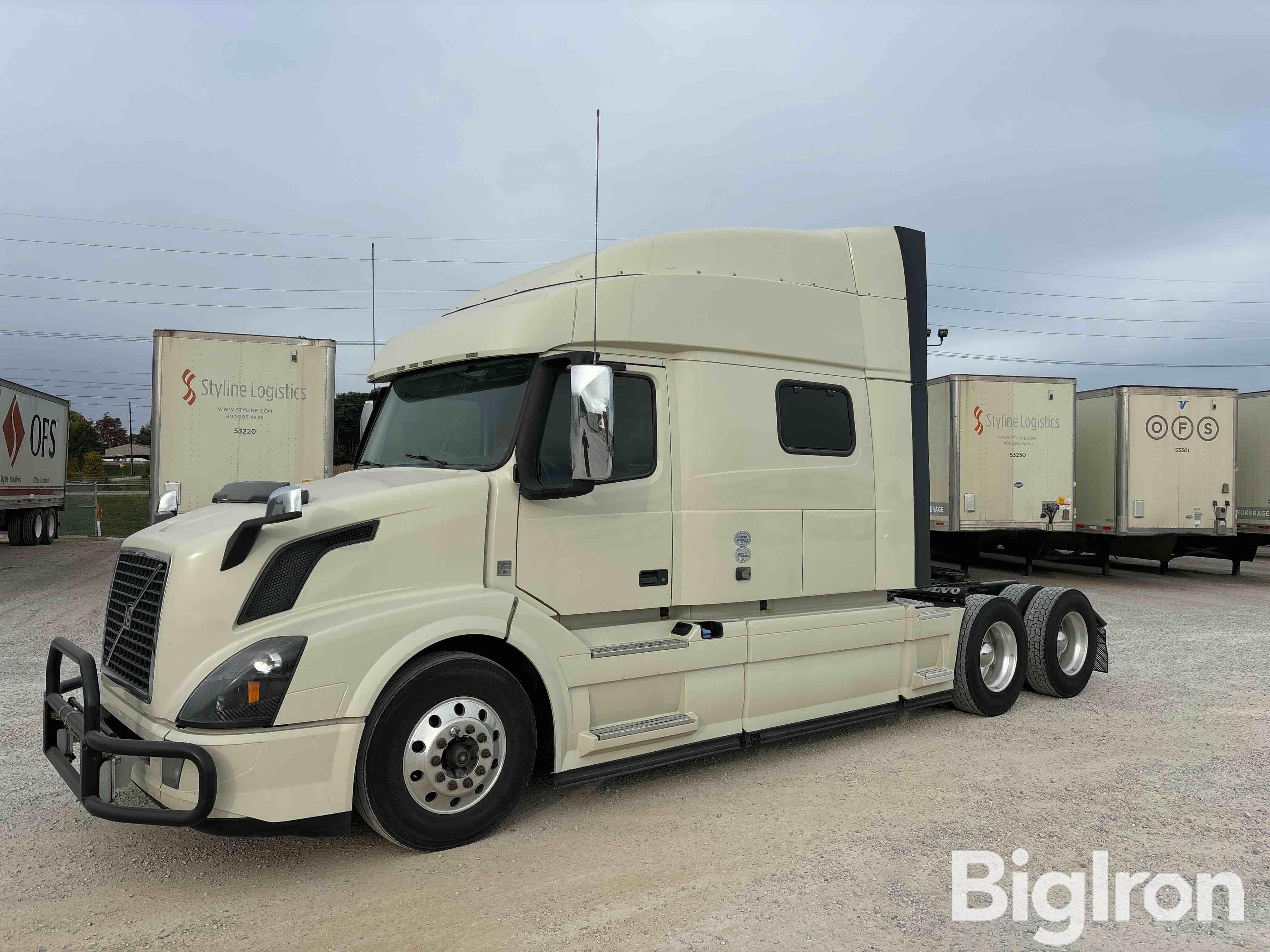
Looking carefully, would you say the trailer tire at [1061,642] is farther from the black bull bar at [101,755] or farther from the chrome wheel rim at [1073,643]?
the black bull bar at [101,755]

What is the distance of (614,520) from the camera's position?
200 inches

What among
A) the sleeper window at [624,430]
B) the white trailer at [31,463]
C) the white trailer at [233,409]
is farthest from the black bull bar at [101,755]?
the white trailer at [31,463]

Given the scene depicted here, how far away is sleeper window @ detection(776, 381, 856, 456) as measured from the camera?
5.88 m

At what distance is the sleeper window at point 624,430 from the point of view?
4.87 m

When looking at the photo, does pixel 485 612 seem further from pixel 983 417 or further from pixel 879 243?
pixel 983 417

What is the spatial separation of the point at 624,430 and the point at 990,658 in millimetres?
4034

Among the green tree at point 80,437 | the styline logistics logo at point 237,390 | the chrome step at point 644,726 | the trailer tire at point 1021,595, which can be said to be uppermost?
the green tree at point 80,437

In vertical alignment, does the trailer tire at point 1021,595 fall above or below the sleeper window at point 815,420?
below

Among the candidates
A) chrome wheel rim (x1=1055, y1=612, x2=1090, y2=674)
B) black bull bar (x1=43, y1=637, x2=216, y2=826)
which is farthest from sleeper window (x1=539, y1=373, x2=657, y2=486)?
chrome wheel rim (x1=1055, y1=612, x2=1090, y2=674)

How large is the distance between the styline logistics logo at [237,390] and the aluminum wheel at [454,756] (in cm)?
812

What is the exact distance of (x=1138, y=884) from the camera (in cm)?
408

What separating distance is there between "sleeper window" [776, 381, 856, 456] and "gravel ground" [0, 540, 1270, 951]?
2056 millimetres

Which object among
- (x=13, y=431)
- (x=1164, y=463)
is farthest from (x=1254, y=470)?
(x=13, y=431)

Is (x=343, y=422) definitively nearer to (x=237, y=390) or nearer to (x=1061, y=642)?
(x=237, y=390)
